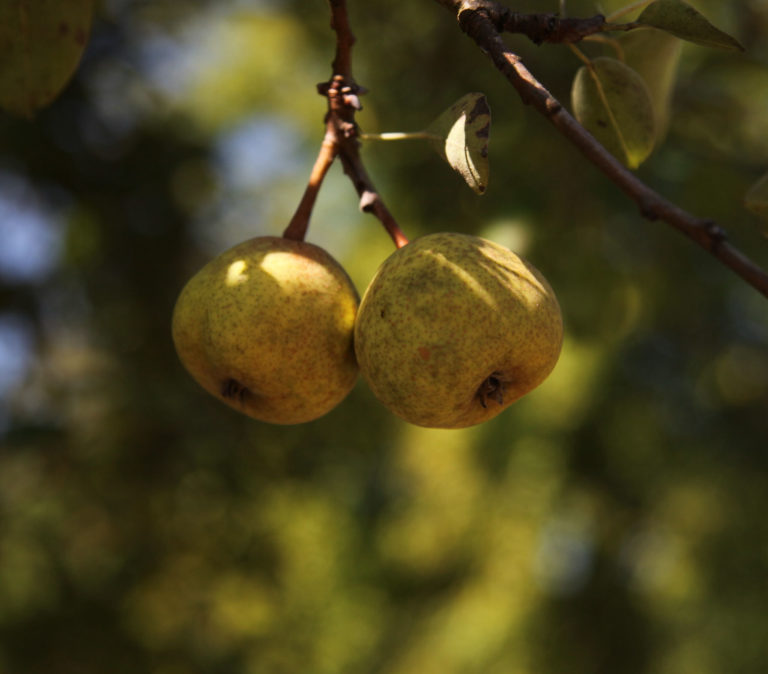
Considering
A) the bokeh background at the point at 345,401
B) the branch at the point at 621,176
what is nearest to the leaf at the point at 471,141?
the branch at the point at 621,176

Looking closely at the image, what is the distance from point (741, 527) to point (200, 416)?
251cm

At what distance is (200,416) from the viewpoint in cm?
298

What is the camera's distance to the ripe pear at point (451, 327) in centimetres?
102

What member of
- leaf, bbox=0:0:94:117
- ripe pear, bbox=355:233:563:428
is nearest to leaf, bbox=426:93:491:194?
ripe pear, bbox=355:233:563:428

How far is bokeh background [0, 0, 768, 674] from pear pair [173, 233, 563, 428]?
0.89 metres

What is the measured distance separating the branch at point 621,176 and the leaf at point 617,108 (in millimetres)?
368

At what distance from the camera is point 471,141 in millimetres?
914

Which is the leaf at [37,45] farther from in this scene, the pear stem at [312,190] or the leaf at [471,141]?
the leaf at [471,141]

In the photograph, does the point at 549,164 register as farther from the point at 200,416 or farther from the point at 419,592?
the point at 419,592

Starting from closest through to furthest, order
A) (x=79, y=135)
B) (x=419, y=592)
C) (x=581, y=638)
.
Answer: (x=79, y=135) < (x=581, y=638) < (x=419, y=592)

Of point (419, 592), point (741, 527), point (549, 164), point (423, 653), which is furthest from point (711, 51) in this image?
point (423, 653)

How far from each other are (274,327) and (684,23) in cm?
70

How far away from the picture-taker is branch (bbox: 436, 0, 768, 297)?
756 mm

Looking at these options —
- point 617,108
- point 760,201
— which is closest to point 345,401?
point 617,108
